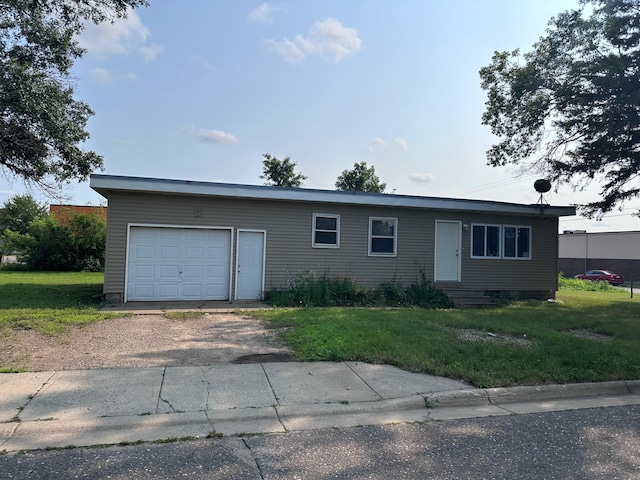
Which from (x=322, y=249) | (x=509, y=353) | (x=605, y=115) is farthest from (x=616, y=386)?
(x=605, y=115)

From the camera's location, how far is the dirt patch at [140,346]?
6289mm

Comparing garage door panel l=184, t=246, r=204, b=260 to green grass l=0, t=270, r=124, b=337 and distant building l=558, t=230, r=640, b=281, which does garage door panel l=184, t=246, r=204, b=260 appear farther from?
distant building l=558, t=230, r=640, b=281

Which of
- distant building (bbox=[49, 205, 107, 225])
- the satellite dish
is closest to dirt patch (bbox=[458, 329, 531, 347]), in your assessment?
the satellite dish

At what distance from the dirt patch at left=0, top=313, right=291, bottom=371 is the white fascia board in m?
3.85

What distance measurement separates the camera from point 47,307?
10.5 m

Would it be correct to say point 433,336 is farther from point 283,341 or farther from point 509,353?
point 283,341

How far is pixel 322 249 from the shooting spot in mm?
13523

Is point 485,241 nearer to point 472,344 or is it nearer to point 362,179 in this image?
point 472,344

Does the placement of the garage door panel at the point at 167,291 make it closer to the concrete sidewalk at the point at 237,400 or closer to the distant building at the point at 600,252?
the concrete sidewalk at the point at 237,400

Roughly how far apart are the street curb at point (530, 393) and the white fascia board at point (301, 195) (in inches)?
330

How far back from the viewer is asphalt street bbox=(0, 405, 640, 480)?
11.5ft

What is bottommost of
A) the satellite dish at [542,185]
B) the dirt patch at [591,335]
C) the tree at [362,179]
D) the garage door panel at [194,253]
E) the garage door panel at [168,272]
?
the dirt patch at [591,335]

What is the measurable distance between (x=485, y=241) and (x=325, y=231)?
5.66 meters

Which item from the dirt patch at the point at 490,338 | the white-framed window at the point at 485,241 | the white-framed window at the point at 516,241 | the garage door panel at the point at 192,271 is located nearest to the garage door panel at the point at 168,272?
the garage door panel at the point at 192,271
